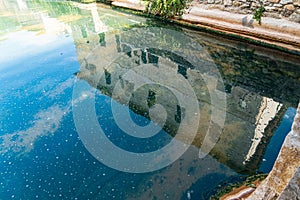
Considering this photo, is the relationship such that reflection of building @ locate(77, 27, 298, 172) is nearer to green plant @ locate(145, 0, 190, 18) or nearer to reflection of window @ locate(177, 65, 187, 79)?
reflection of window @ locate(177, 65, 187, 79)

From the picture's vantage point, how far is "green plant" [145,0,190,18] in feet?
36.5

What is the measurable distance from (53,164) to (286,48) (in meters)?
7.56

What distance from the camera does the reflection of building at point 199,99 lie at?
463cm

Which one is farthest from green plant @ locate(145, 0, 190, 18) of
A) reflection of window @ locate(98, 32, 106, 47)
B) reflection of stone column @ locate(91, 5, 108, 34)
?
reflection of window @ locate(98, 32, 106, 47)

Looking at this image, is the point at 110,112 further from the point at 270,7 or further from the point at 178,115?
the point at 270,7

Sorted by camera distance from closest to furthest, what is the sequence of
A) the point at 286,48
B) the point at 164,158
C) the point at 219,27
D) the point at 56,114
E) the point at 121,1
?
the point at 164,158 → the point at 56,114 → the point at 286,48 → the point at 219,27 → the point at 121,1

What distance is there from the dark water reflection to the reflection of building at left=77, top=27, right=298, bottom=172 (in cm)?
2

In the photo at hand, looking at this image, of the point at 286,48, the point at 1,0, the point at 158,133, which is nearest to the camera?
the point at 158,133

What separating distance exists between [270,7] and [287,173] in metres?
7.83

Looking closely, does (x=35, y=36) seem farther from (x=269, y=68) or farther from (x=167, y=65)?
(x=269, y=68)

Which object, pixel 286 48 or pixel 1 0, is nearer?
pixel 286 48

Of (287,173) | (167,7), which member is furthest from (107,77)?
(287,173)

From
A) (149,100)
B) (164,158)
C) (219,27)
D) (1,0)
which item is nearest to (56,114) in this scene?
(149,100)

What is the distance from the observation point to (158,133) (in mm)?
5188
